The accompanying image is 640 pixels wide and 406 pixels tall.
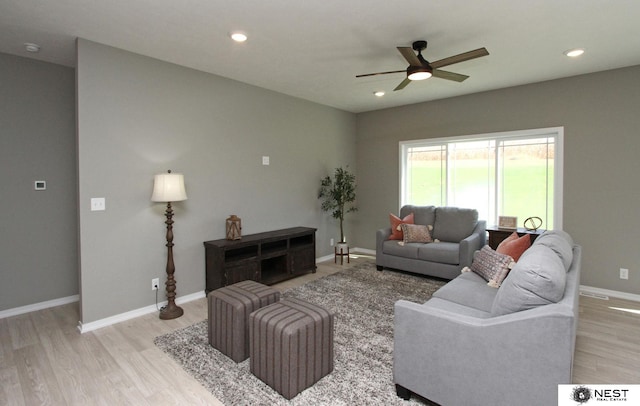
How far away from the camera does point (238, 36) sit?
2.92m

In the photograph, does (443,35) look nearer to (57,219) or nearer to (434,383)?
(434,383)

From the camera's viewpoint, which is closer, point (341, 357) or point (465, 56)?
point (341, 357)

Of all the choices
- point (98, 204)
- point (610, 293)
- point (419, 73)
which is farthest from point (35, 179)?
point (610, 293)

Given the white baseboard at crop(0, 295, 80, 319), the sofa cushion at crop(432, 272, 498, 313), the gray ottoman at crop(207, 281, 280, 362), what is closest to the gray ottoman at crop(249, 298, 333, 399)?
the gray ottoman at crop(207, 281, 280, 362)

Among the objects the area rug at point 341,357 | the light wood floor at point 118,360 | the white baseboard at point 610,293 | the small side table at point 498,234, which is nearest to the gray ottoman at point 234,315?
the area rug at point 341,357

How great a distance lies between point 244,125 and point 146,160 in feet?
4.65

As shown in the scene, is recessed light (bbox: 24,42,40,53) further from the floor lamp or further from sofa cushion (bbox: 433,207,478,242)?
sofa cushion (bbox: 433,207,478,242)

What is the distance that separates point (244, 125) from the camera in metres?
4.42

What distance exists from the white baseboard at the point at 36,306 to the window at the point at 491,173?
5118 millimetres

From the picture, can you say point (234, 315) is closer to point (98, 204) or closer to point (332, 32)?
point (98, 204)

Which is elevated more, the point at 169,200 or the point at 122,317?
the point at 169,200

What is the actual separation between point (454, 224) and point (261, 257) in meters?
2.96

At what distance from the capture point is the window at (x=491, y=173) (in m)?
4.46

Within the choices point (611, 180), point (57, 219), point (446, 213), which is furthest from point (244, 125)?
point (611, 180)
